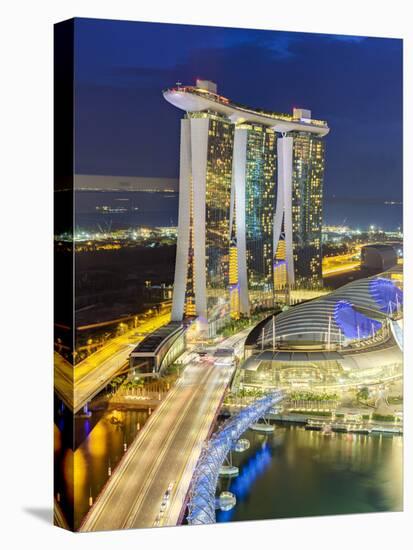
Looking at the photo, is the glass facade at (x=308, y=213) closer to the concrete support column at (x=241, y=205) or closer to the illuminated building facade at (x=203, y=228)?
the concrete support column at (x=241, y=205)

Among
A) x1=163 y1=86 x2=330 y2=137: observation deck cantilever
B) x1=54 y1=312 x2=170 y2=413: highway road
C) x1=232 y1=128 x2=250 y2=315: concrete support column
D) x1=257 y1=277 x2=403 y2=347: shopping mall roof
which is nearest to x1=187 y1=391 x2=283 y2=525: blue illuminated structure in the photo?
x1=257 y1=277 x2=403 y2=347: shopping mall roof

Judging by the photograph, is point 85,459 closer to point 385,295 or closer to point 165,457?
point 165,457

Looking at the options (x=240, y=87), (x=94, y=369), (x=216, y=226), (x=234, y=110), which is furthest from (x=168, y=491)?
(x=240, y=87)

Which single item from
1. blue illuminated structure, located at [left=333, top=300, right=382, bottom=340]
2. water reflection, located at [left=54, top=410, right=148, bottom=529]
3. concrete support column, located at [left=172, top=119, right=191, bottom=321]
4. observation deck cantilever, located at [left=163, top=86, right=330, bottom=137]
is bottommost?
water reflection, located at [left=54, top=410, right=148, bottom=529]

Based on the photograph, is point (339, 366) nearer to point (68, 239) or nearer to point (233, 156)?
point (233, 156)

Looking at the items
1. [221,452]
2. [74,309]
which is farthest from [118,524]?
[74,309]

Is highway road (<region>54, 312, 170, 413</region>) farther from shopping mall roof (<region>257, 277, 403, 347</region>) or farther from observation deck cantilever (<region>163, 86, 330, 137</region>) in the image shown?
observation deck cantilever (<region>163, 86, 330, 137</region>)
